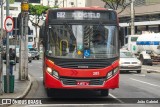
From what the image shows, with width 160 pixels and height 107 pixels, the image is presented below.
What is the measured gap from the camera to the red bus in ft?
49.9

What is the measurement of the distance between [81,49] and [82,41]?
0.27m

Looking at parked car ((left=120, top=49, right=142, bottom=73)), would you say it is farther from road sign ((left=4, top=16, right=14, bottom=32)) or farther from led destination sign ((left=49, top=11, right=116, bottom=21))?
led destination sign ((left=49, top=11, right=116, bottom=21))

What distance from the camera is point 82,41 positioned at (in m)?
15.4

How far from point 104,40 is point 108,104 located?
2214mm

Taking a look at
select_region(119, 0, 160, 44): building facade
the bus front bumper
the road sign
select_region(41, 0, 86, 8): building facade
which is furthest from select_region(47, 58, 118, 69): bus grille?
select_region(41, 0, 86, 8): building facade

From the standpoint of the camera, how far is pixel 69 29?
15.6 m

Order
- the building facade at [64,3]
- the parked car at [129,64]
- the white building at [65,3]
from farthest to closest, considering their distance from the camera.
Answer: the white building at [65,3] → the building facade at [64,3] → the parked car at [129,64]

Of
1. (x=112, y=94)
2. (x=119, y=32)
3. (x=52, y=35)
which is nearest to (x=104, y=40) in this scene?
(x=119, y=32)

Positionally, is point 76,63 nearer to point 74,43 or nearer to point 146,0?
point 74,43

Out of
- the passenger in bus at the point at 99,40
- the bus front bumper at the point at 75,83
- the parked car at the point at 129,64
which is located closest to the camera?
the bus front bumper at the point at 75,83

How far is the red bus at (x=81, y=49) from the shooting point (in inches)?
598

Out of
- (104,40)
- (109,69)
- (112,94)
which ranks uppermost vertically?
(104,40)

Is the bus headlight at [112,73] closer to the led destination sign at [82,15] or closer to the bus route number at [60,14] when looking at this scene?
the led destination sign at [82,15]

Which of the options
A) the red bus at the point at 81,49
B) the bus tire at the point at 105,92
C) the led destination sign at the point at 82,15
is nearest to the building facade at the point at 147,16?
the bus tire at the point at 105,92
